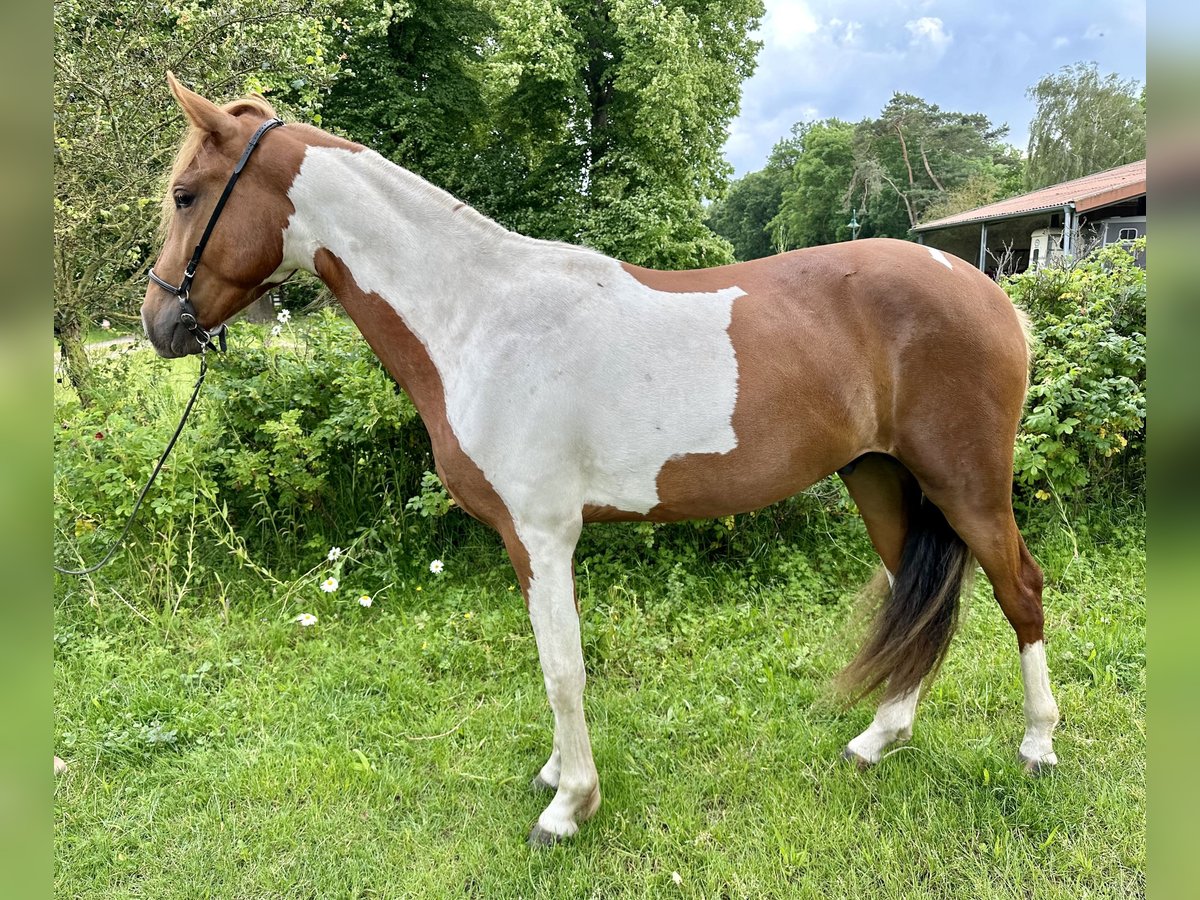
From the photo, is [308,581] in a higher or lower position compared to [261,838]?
higher

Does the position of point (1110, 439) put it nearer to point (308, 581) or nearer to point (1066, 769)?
point (1066, 769)

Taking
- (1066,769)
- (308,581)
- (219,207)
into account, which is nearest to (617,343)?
(219,207)

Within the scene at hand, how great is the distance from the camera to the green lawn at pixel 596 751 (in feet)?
6.27

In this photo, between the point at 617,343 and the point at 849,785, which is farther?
the point at 849,785

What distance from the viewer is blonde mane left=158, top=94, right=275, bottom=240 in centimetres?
183

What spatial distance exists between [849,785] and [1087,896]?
2.12ft

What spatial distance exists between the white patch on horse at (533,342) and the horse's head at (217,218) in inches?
2.6

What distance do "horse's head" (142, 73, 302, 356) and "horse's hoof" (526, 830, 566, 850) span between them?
1855mm

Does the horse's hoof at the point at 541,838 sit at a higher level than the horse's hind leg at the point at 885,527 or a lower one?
lower

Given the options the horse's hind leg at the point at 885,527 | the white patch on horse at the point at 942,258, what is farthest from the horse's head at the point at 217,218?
the horse's hind leg at the point at 885,527

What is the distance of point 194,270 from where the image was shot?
6.18ft

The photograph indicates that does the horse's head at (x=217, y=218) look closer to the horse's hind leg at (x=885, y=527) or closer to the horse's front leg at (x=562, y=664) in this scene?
the horse's front leg at (x=562, y=664)

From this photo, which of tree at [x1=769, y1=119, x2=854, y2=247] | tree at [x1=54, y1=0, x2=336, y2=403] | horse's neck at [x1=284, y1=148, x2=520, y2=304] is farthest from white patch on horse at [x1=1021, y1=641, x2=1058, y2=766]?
tree at [x1=769, y1=119, x2=854, y2=247]

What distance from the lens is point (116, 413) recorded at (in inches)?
147
